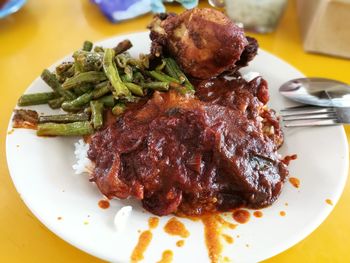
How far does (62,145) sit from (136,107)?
1.27 feet

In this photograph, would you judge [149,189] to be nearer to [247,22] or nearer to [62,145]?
[62,145]

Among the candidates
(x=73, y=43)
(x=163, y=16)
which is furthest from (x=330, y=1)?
(x=73, y=43)

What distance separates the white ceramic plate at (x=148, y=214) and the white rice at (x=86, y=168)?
0.07 ft

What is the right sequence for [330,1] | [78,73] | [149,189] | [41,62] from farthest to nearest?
[41,62]
[330,1]
[78,73]
[149,189]

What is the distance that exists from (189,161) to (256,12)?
1623 millimetres

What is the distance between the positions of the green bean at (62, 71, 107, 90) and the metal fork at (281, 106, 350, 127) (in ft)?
3.11

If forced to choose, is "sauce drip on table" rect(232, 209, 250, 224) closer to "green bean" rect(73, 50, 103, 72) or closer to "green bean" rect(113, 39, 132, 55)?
"green bean" rect(73, 50, 103, 72)

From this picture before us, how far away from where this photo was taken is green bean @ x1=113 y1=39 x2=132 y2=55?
7.27 ft

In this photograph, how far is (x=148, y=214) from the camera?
1575 mm

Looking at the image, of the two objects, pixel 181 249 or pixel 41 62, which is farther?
pixel 41 62

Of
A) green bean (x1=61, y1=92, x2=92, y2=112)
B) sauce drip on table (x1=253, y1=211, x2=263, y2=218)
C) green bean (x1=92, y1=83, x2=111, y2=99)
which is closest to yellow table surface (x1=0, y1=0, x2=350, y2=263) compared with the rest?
sauce drip on table (x1=253, y1=211, x2=263, y2=218)

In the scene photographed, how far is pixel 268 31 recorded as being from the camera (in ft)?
9.64

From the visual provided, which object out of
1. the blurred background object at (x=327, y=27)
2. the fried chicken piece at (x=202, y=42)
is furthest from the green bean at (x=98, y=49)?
the blurred background object at (x=327, y=27)

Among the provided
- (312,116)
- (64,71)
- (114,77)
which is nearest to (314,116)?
(312,116)
